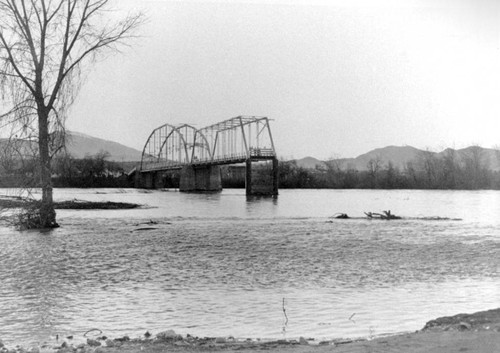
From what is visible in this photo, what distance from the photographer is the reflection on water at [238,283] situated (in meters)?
10.7

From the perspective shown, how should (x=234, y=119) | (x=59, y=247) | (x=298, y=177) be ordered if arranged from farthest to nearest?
(x=298, y=177) → (x=234, y=119) → (x=59, y=247)

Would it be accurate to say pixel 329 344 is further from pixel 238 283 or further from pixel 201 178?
pixel 201 178

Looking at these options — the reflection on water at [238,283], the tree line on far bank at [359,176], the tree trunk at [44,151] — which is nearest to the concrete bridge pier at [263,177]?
the tree line on far bank at [359,176]

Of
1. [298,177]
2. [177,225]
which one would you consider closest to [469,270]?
[177,225]

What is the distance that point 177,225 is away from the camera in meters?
36.7

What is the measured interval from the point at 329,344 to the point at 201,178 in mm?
125549

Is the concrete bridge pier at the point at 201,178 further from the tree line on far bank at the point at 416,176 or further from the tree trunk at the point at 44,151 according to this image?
the tree trunk at the point at 44,151

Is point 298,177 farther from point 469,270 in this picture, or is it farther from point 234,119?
point 469,270

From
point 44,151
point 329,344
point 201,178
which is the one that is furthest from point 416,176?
point 329,344

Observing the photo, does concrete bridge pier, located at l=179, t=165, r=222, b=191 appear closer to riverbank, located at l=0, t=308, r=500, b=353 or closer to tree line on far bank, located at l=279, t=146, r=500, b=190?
tree line on far bank, located at l=279, t=146, r=500, b=190

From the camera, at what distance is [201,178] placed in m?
133

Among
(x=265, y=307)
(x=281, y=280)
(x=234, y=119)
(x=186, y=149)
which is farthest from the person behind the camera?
(x=186, y=149)

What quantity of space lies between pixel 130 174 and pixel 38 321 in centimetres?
16028

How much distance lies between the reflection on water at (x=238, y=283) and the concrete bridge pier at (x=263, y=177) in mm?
70725
